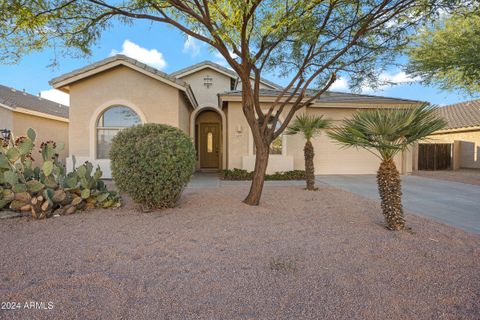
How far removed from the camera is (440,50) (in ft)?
32.7

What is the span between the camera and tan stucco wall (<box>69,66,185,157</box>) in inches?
388

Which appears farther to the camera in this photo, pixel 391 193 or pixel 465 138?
pixel 465 138

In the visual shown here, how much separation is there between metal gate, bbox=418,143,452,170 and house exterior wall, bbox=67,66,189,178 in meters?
16.3

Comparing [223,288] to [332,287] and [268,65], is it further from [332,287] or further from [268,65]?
[268,65]

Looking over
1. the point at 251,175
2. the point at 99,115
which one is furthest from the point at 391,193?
the point at 99,115

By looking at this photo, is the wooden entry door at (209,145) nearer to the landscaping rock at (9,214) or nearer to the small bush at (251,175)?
the small bush at (251,175)

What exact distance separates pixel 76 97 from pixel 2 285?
29.0 feet

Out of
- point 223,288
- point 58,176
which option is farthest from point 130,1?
point 223,288

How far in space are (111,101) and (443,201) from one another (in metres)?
11.5

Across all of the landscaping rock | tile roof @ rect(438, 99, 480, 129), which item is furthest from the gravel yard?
tile roof @ rect(438, 99, 480, 129)

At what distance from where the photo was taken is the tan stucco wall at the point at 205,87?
14672 millimetres

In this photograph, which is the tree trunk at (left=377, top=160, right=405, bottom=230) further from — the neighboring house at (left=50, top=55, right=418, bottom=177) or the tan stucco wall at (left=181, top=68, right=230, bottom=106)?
the tan stucco wall at (left=181, top=68, right=230, bottom=106)

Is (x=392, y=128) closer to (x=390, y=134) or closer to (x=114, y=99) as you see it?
(x=390, y=134)

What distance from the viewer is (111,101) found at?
32.5 ft
